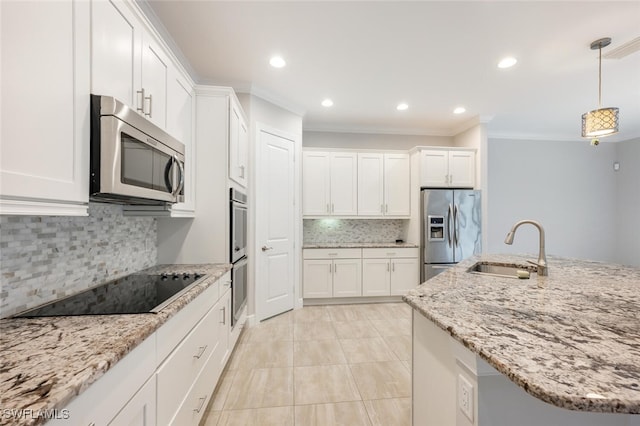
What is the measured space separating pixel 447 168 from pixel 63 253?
4457 mm

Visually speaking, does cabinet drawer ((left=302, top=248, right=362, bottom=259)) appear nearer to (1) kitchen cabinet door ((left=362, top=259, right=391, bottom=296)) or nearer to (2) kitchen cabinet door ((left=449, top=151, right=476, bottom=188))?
(1) kitchen cabinet door ((left=362, top=259, right=391, bottom=296))

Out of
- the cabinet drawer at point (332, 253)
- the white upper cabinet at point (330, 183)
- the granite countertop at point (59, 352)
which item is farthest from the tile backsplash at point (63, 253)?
the white upper cabinet at point (330, 183)

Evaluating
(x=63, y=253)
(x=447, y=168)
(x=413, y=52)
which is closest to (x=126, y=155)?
(x=63, y=253)

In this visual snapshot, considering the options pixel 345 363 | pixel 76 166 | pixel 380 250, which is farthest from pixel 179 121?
pixel 380 250

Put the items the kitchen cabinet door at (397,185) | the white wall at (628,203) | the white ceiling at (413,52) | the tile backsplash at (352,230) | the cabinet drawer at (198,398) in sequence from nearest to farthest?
the cabinet drawer at (198,398) → the white ceiling at (413,52) → the kitchen cabinet door at (397,185) → the tile backsplash at (352,230) → the white wall at (628,203)

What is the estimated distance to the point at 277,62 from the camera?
8.82 feet

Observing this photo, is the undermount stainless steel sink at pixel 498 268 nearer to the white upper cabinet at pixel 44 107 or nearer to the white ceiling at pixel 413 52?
the white ceiling at pixel 413 52

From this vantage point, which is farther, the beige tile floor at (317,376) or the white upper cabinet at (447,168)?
the white upper cabinet at (447,168)

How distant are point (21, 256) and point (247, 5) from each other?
6.54 ft

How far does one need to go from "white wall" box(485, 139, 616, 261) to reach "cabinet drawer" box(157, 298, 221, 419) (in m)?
5.02

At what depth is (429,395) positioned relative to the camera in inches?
46.1

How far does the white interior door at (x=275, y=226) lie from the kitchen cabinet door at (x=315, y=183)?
0.51m

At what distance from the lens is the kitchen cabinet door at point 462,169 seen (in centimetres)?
428

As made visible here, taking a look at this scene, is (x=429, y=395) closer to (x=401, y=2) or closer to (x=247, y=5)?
(x=401, y=2)
